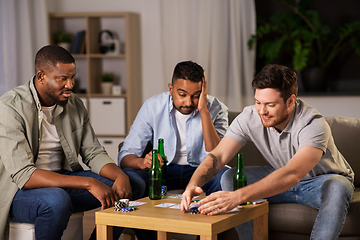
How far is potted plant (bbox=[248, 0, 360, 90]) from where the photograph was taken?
3.97m

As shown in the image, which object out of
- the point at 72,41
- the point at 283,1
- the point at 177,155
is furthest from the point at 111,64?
the point at 177,155

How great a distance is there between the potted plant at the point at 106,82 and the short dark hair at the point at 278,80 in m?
2.77

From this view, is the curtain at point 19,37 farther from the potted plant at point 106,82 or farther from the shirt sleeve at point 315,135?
the shirt sleeve at point 315,135

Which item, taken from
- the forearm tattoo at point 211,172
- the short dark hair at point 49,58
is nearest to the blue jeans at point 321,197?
the forearm tattoo at point 211,172

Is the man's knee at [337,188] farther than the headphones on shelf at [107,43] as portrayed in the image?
No

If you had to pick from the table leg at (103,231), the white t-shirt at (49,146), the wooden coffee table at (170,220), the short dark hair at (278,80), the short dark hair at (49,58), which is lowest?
the table leg at (103,231)

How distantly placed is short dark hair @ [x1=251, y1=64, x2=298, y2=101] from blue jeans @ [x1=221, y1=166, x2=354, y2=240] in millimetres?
456

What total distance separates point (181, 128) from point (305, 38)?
1.97 m

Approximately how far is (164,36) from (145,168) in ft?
7.91

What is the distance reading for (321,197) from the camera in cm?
196

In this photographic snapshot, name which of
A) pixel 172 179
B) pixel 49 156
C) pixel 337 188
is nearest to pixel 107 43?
→ pixel 172 179

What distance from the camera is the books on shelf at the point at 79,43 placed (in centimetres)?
449

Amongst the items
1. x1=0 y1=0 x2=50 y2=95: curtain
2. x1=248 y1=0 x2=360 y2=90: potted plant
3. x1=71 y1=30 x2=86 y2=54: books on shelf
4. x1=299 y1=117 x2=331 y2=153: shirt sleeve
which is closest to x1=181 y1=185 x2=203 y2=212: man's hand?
x1=299 y1=117 x2=331 y2=153: shirt sleeve

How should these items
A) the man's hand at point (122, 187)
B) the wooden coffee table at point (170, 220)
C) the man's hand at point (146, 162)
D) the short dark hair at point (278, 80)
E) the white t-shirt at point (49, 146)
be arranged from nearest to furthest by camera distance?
the wooden coffee table at point (170, 220) → the short dark hair at point (278, 80) → the man's hand at point (122, 187) → the white t-shirt at point (49, 146) → the man's hand at point (146, 162)
